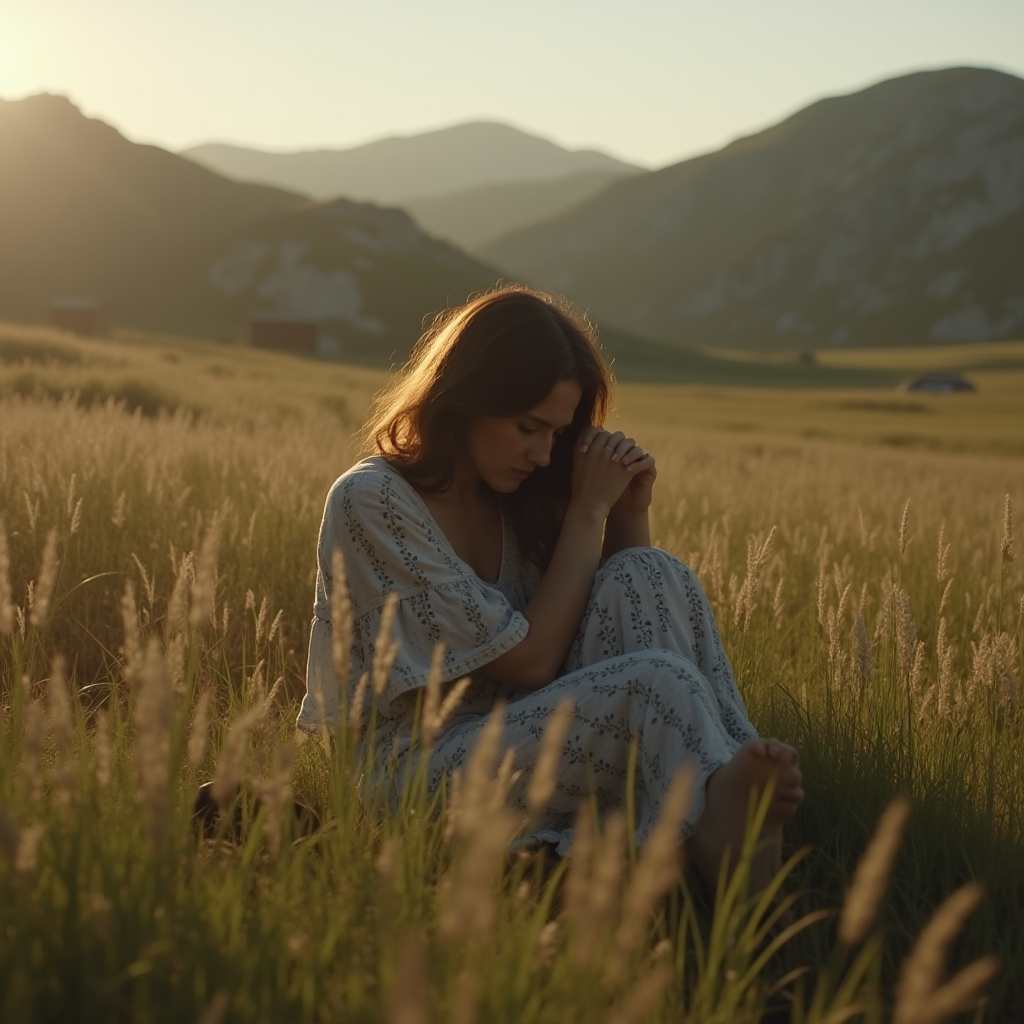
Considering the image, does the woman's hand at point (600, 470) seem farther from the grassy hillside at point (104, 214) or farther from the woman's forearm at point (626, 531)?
the grassy hillside at point (104, 214)

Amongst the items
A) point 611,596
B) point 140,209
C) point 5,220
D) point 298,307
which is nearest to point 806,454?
point 611,596

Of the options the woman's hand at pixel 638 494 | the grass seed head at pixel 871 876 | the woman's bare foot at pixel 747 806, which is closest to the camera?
the grass seed head at pixel 871 876

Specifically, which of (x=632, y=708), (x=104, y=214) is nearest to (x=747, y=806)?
(x=632, y=708)

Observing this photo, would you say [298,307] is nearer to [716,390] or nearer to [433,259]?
[433,259]

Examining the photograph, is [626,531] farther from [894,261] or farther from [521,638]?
[894,261]

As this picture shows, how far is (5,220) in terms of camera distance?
85062mm

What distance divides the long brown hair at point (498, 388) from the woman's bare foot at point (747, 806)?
1.24 metres

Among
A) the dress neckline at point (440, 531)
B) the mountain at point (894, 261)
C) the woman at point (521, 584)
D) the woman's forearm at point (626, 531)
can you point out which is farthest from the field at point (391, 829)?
the mountain at point (894, 261)

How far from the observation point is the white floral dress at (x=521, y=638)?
272cm

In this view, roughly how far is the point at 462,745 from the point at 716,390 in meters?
44.9

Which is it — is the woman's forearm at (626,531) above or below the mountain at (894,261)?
below

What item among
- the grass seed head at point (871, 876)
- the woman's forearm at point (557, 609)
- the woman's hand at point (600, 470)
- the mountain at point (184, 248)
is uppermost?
the mountain at point (184, 248)

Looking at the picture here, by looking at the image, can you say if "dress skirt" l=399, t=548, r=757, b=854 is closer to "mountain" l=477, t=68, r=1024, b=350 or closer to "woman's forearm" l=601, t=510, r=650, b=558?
"woman's forearm" l=601, t=510, r=650, b=558

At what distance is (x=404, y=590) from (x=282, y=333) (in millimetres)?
68400
